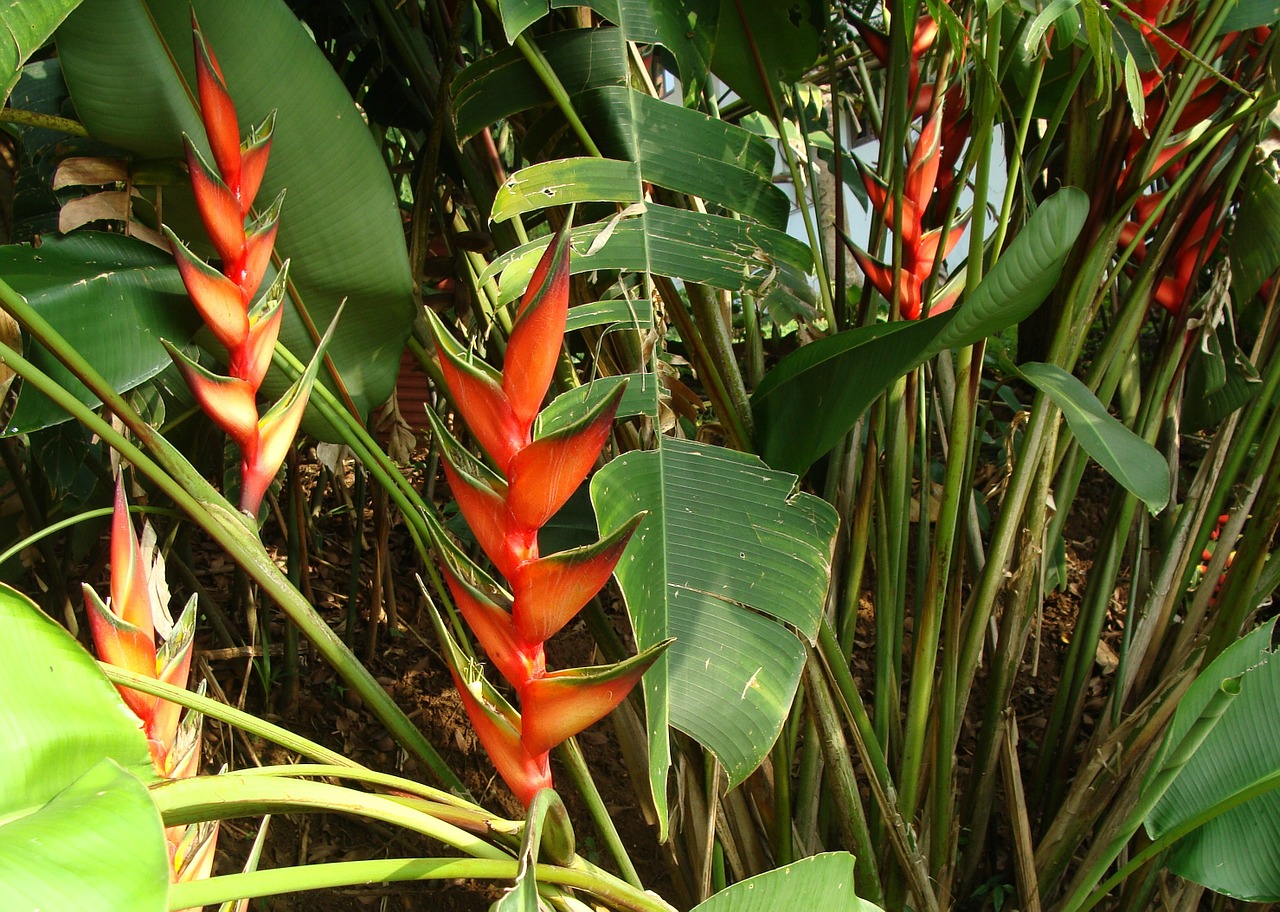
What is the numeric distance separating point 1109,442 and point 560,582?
0.45 metres

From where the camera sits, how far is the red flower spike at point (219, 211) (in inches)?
21.8

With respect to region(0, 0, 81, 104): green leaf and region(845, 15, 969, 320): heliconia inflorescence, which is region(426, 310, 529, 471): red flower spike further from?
region(845, 15, 969, 320): heliconia inflorescence

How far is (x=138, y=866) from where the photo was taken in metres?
0.29

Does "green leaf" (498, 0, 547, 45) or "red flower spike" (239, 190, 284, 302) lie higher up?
"green leaf" (498, 0, 547, 45)

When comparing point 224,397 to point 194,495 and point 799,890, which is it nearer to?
point 194,495

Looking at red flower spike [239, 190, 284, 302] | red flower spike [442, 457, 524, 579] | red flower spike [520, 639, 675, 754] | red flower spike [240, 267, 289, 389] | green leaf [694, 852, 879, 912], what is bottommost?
green leaf [694, 852, 879, 912]

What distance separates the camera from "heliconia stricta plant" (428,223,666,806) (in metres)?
0.41

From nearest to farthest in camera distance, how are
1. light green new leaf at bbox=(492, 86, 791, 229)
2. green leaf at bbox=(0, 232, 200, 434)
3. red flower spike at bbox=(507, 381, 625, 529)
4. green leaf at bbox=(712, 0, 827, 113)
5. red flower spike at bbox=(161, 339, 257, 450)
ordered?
red flower spike at bbox=(507, 381, 625, 529) < red flower spike at bbox=(161, 339, 257, 450) < green leaf at bbox=(0, 232, 200, 434) < light green new leaf at bbox=(492, 86, 791, 229) < green leaf at bbox=(712, 0, 827, 113)

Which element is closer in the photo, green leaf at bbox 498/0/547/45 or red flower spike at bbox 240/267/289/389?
red flower spike at bbox 240/267/289/389

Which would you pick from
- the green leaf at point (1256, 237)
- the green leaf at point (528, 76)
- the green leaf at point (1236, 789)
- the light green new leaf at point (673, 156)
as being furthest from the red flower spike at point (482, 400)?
the green leaf at point (1256, 237)

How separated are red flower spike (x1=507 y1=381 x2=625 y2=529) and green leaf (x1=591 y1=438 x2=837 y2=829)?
0.18 metres

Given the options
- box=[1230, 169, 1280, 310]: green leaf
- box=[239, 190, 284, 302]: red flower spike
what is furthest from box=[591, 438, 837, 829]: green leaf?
box=[1230, 169, 1280, 310]: green leaf

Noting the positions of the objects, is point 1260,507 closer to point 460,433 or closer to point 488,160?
point 488,160

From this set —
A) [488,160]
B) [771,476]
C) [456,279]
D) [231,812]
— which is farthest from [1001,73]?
[231,812]
